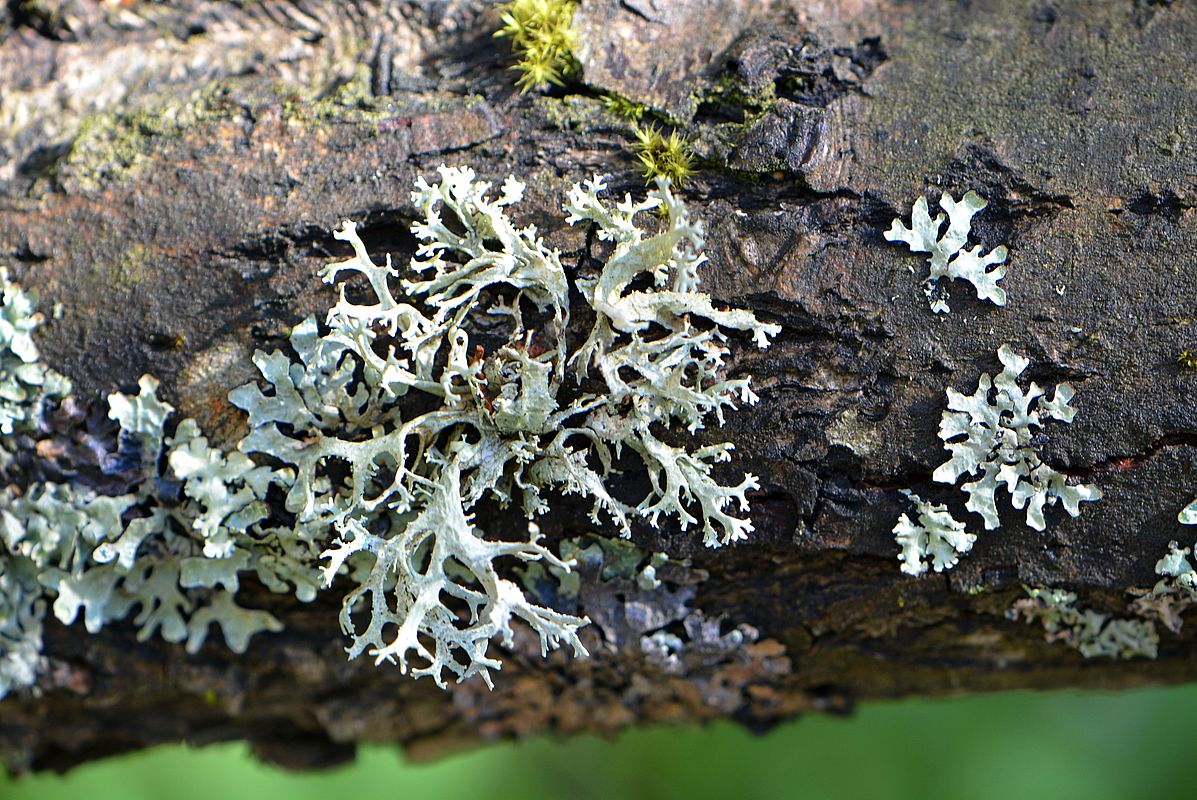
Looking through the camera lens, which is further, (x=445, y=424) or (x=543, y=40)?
(x=543, y=40)

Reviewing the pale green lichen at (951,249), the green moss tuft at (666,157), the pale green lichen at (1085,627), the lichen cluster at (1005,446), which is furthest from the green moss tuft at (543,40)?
the pale green lichen at (1085,627)

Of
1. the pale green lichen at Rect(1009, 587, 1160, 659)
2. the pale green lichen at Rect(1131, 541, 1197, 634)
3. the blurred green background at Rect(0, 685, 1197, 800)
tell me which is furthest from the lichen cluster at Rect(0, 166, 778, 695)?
the blurred green background at Rect(0, 685, 1197, 800)

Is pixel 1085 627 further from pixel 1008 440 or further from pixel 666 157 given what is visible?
pixel 666 157

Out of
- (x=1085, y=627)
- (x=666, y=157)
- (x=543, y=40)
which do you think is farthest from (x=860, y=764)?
(x=543, y=40)

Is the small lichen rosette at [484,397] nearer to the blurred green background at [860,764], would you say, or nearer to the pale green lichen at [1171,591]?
the pale green lichen at [1171,591]

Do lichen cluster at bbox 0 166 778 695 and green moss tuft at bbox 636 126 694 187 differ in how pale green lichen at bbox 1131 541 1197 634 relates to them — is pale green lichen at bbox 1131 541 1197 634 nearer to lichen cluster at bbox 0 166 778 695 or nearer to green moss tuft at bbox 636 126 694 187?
lichen cluster at bbox 0 166 778 695

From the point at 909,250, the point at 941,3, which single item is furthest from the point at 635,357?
the point at 941,3
